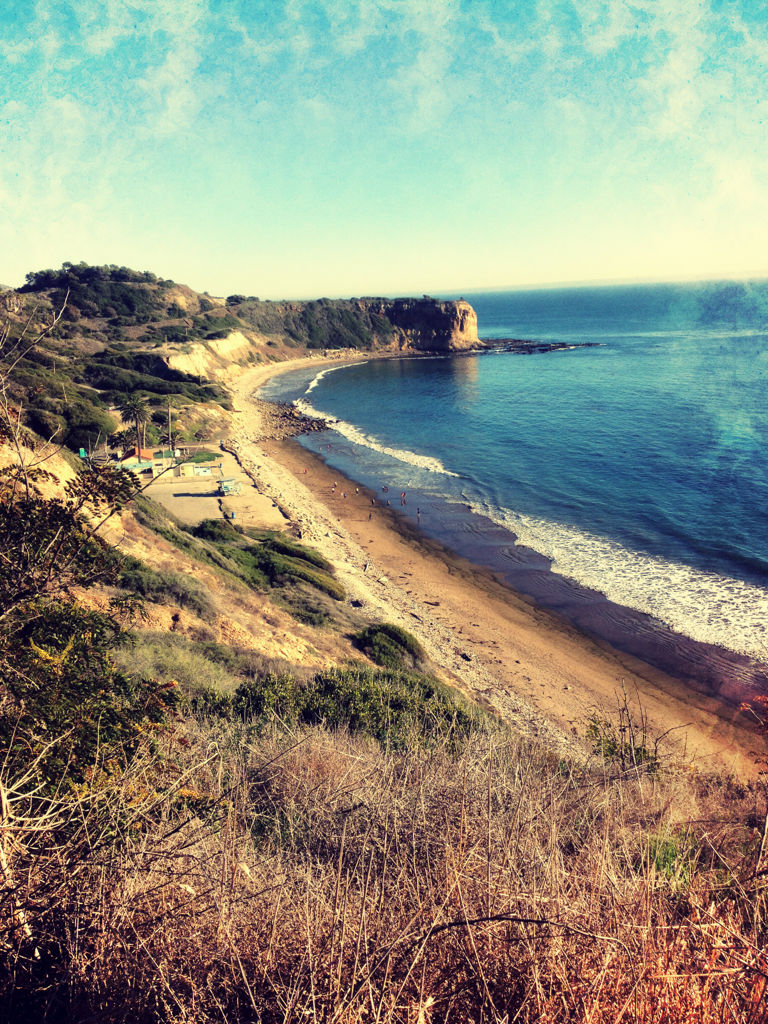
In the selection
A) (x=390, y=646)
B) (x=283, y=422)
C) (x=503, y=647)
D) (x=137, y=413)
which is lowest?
(x=503, y=647)

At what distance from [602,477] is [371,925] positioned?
39.2 meters

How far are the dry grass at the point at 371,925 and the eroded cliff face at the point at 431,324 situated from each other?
371ft

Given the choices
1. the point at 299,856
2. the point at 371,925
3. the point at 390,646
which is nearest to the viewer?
the point at 371,925

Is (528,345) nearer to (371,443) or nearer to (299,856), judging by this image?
(371,443)

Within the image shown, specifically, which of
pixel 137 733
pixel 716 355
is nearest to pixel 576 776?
pixel 137 733

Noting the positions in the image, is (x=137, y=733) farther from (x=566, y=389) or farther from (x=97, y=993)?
(x=566, y=389)

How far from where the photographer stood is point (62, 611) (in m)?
6.27

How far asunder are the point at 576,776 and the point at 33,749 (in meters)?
6.53

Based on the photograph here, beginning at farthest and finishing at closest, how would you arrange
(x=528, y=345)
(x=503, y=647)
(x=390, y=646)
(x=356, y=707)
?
(x=528, y=345) < (x=503, y=647) < (x=390, y=646) < (x=356, y=707)

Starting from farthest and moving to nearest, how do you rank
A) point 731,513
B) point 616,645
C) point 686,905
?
point 731,513 < point 616,645 < point 686,905

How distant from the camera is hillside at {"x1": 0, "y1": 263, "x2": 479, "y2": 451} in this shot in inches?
1559

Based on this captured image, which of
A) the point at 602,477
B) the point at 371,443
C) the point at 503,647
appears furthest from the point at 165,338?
the point at 503,647

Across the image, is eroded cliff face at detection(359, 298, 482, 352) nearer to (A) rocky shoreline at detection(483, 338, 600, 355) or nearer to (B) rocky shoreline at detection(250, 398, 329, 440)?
(A) rocky shoreline at detection(483, 338, 600, 355)

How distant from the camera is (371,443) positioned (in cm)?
5341
